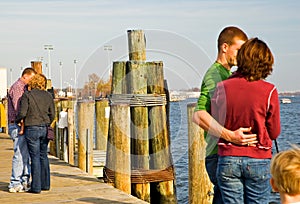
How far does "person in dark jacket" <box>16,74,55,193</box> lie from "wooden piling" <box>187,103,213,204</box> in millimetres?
1987

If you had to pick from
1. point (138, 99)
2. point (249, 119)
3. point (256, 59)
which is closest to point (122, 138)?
point (138, 99)

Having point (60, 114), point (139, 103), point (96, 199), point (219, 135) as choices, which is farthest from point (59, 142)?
point (219, 135)

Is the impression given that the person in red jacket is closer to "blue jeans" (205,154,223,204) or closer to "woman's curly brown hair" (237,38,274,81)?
"woman's curly brown hair" (237,38,274,81)

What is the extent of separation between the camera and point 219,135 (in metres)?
4.71

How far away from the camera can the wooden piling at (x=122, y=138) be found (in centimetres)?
845

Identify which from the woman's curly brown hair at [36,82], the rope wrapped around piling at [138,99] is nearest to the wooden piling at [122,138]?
the rope wrapped around piling at [138,99]

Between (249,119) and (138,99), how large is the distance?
15.5 ft

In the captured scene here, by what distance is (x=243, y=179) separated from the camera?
4.71m

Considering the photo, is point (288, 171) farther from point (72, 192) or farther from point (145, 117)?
point (145, 117)

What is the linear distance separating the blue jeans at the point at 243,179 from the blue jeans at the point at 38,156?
400 cm

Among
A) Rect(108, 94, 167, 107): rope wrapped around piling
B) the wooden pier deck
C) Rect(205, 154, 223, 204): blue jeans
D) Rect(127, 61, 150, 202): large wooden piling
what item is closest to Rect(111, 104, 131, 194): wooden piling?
the wooden pier deck

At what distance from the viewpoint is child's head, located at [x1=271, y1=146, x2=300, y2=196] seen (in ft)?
10.8

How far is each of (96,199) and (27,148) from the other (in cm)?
134

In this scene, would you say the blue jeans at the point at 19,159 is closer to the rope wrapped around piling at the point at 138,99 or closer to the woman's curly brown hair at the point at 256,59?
the rope wrapped around piling at the point at 138,99
